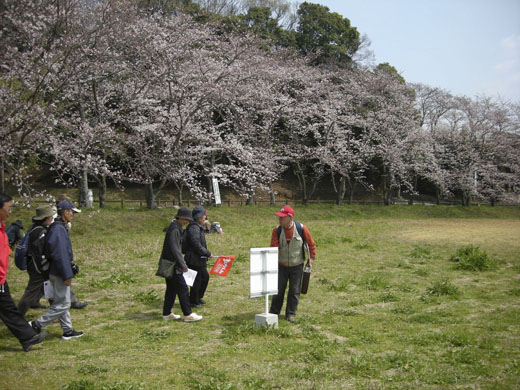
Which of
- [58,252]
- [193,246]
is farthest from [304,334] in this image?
[58,252]

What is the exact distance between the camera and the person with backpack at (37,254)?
621 centimetres

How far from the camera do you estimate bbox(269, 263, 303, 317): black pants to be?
721cm

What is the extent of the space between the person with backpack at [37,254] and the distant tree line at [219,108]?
3.85 m

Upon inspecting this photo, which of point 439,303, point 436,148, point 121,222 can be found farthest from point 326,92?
point 439,303

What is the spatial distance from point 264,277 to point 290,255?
743 mm

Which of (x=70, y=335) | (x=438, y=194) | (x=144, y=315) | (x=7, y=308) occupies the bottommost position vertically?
(x=144, y=315)

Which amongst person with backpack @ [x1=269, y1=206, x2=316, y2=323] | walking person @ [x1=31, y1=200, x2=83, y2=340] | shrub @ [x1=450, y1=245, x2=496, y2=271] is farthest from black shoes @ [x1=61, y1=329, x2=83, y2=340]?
shrub @ [x1=450, y1=245, x2=496, y2=271]

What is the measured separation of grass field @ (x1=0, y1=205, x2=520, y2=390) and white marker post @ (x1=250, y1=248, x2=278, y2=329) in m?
0.18

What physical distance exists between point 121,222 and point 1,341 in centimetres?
1234

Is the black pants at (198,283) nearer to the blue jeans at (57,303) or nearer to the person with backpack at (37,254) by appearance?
the blue jeans at (57,303)

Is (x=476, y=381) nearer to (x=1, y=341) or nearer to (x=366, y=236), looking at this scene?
(x=1, y=341)

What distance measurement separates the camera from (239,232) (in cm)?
1834

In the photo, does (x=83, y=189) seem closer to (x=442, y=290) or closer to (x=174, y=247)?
(x=174, y=247)

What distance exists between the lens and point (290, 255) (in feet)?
23.8
